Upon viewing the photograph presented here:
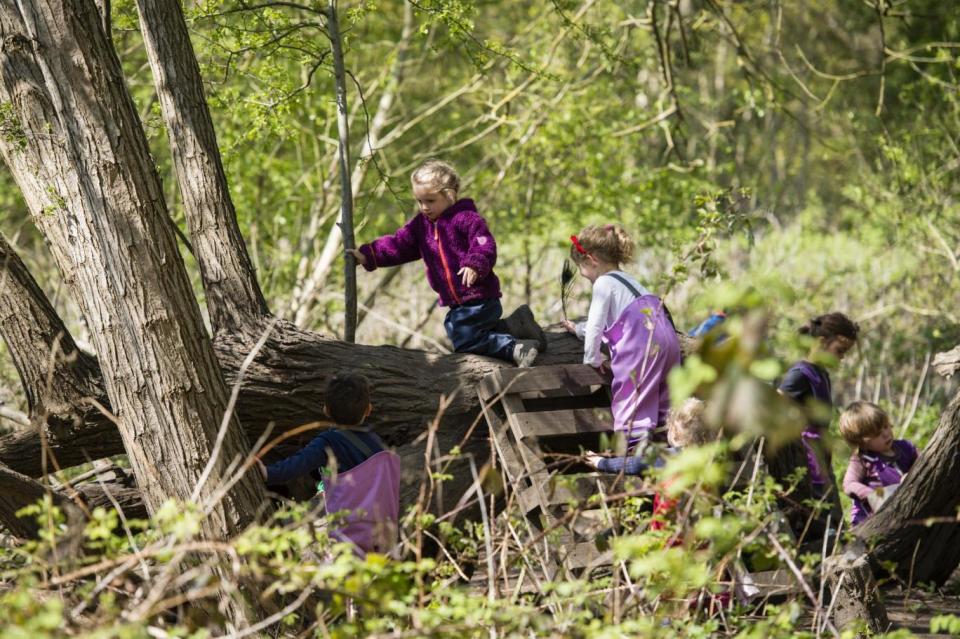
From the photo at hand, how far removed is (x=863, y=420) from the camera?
5895mm

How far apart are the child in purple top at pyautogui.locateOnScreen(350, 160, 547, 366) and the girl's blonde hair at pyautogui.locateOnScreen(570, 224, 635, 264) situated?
50 centimetres

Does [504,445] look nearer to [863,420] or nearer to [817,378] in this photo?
[817,378]

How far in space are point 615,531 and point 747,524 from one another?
0.44 m

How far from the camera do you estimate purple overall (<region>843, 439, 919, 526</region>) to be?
5.99 m

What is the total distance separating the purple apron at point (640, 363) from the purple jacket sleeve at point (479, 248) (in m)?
0.68

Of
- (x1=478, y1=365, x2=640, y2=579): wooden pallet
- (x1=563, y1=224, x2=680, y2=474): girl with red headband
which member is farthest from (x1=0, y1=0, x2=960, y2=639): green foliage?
(x1=563, y1=224, x2=680, y2=474): girl with red headband

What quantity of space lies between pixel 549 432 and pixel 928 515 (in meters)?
2.03

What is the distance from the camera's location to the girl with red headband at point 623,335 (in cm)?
507

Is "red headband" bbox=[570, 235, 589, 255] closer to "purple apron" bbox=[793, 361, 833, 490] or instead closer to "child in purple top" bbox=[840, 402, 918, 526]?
"purple apron" bbox=[793, 361, 833, 490]

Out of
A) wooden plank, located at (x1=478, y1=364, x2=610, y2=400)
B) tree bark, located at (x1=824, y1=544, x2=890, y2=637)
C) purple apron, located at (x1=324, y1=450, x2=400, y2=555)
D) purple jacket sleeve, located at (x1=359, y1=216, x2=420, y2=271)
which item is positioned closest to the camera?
purple apron, located at (x1=324, y1=450, x2=400, y2=555)

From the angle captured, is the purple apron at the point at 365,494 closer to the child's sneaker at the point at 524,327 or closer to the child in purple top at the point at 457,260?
the child in purple top at the point at 457,260

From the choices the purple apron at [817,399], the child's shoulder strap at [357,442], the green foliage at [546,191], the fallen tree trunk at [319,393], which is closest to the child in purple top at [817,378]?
the purple apron at [817,399]

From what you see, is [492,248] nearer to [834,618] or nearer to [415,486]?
[415,486]

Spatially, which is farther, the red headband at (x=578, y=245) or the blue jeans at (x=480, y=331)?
the blue jeans at (x=480, y=331)
